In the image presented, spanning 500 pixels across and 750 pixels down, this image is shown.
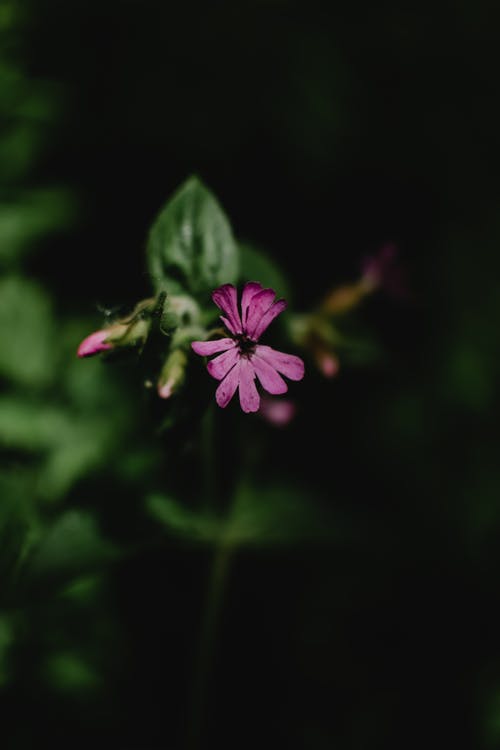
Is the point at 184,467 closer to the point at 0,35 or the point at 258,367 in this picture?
the point at 258,367

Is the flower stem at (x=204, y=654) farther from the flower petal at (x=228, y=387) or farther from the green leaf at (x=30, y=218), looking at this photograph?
the green leaf at (x=30, y=218)

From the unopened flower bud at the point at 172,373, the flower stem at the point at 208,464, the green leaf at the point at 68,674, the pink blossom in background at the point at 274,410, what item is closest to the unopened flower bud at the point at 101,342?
the unopened flower bud at the point at 172,373

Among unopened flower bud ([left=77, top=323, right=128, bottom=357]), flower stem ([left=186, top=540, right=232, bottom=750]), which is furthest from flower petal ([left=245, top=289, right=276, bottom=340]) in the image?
flower stem ([left=186, top=540, right=232, bottom=750])

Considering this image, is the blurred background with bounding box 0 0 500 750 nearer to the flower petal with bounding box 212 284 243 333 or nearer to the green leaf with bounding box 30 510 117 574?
the green leaf with bounding box 30 510 117 574

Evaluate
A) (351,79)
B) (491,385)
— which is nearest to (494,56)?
(351,79)

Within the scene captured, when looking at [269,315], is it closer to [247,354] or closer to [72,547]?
[247,354]

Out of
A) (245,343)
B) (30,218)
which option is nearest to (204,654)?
(245,343)
